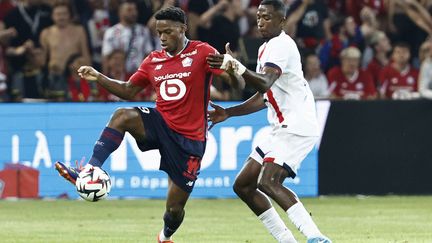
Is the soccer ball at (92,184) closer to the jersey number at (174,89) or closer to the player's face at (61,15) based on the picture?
the jersey number at (174,89)

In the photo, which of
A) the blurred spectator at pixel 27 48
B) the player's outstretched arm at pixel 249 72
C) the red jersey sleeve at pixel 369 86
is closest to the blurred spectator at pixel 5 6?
the blurred spectator at pixel 27 48

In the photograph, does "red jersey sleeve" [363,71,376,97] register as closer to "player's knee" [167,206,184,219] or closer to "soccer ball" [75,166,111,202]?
"player's knee" [167,206,184,219]

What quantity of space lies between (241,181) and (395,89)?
9.77 m

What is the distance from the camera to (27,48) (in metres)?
19.9

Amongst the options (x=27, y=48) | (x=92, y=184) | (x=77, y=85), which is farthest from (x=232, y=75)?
(x=27, y=48)

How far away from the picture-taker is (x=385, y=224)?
48.0ft

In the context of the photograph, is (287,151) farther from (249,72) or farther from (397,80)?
(397,80)

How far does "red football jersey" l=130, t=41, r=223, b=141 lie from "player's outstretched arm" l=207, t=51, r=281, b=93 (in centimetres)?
74

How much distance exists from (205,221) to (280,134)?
13.9 feet

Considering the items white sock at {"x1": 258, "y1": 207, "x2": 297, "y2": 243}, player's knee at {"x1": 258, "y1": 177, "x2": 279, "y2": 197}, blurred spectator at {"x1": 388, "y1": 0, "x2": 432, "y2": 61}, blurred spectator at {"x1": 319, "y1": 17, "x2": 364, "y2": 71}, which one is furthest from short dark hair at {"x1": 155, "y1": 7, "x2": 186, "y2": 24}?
blurred spectator at {"x1": 388, "y1": 0, "x2": 432, "y2": 61}

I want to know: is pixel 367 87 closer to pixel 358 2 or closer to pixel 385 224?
pixel 358 2

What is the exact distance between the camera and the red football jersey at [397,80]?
20531 mm

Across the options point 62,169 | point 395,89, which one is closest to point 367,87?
point 395,89

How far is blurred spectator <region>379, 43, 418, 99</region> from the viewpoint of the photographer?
2053cm
